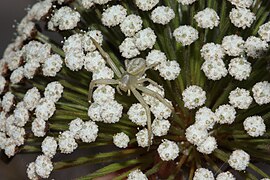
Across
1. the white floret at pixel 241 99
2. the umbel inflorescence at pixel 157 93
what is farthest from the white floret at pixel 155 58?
the white floret at pixel 241 99

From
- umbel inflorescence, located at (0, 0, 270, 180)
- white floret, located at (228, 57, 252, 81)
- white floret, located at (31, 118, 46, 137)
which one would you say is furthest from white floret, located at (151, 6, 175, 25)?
white floret, located at (31, 118, 46, 137)

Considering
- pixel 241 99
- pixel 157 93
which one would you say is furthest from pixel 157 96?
pixel 241 99

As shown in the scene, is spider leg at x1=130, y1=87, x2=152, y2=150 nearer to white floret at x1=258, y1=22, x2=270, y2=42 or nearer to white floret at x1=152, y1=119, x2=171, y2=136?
white floret at x1=152, y1=119, x2=171, y2=136

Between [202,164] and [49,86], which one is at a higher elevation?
[49,86]

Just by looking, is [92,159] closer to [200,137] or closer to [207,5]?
[200,137]

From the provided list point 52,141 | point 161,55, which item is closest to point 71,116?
point 52,141
